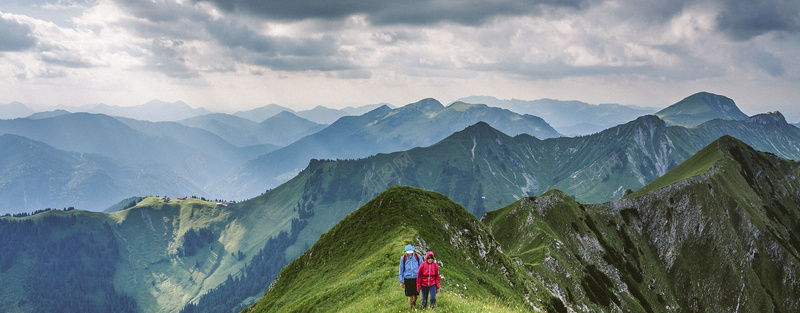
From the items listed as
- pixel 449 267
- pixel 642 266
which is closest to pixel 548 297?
pixel 449 267

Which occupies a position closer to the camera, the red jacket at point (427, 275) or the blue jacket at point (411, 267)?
the red jacket at point (427, 275)

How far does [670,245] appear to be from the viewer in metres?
172

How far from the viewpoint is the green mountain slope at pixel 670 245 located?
133500 millimetres

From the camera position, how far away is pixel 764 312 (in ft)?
492

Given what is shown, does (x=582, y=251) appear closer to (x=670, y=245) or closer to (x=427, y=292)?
(x=670, y=245)

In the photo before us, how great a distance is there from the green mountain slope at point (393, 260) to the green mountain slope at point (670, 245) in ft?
178

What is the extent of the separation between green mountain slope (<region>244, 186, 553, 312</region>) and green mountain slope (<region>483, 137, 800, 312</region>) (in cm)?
5420

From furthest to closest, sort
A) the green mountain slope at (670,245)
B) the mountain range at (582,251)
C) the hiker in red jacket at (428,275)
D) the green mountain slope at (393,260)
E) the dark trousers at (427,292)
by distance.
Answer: the green mountain slope at (670,245) → the mountain range at (582,251) → the green mountain slope at (393,260) → the dark trousers at (427,292) → the hiker in red jacket at (428,275)

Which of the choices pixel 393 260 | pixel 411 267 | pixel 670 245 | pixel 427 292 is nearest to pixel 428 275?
pixel 411 267

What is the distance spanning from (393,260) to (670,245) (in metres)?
171

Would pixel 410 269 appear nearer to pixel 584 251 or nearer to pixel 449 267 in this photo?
pixel 449 267

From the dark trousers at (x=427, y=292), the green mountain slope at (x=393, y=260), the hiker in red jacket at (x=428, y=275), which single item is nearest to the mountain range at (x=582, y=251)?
the green mountain slope at (x=393, y=260)

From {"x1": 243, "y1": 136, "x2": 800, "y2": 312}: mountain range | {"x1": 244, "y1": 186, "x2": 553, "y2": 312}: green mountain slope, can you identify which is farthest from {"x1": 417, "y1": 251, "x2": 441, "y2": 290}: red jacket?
{"x1": 244, "y1": 186, "x2": 553, "y2": 312}: green mountain slope

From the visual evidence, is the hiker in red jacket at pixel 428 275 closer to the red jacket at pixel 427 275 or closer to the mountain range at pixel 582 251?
the red jacket at pixel 427 275
